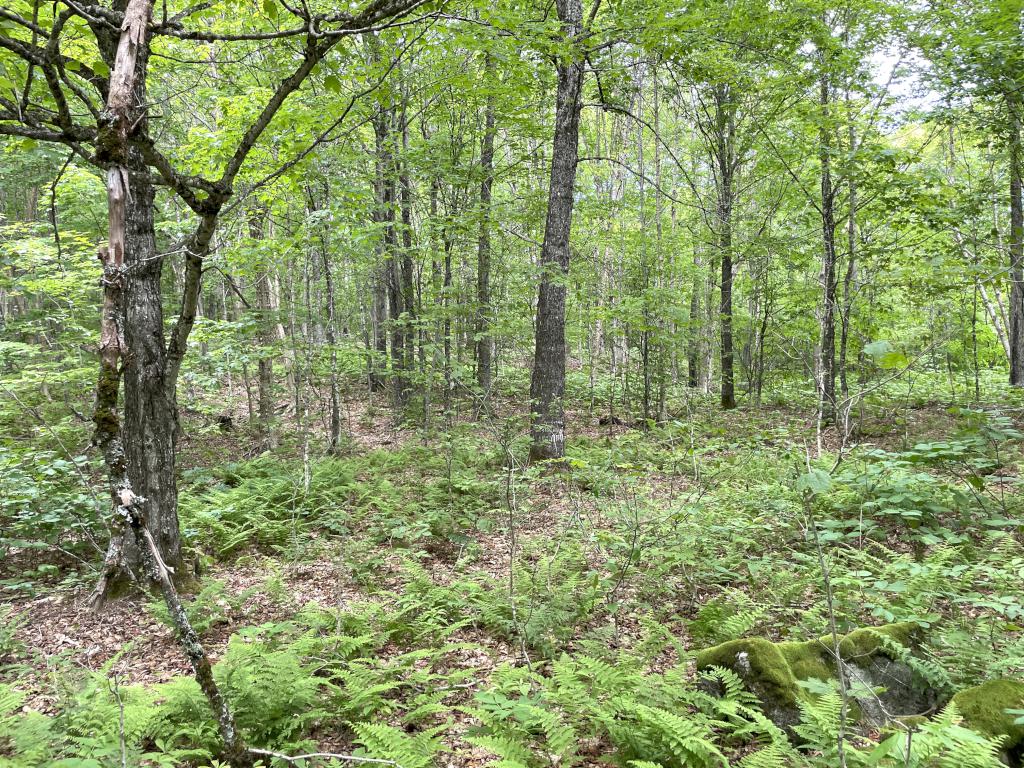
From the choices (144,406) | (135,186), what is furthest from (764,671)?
(135,186)

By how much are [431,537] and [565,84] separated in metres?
7.28

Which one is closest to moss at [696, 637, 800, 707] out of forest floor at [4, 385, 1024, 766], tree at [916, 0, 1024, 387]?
forest floor at [4, 385, 1024, 766]

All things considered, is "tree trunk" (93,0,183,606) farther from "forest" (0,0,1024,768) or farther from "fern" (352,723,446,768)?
"fern" (352,723,446,768)

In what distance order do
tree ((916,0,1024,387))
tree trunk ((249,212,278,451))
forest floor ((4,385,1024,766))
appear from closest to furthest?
forest floor ((4,385,1024,766))
tree ((916,0,1024,387))
tree trunk ((249,212,278,451))

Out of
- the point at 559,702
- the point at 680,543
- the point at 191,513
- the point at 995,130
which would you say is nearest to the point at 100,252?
the point at 559,702

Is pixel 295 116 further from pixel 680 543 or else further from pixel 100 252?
pixel 680 543

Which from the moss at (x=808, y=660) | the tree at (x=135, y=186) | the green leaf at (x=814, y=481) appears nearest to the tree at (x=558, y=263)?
the tree at (x=135, y=186)

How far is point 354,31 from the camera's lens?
3484 mm

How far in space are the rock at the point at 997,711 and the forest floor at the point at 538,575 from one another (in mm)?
415

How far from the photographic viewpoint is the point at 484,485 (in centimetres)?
777

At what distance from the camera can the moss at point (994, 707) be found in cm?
267

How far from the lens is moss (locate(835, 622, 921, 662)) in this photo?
334cm

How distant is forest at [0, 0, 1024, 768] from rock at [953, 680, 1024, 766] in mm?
20

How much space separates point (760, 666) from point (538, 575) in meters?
2.25
